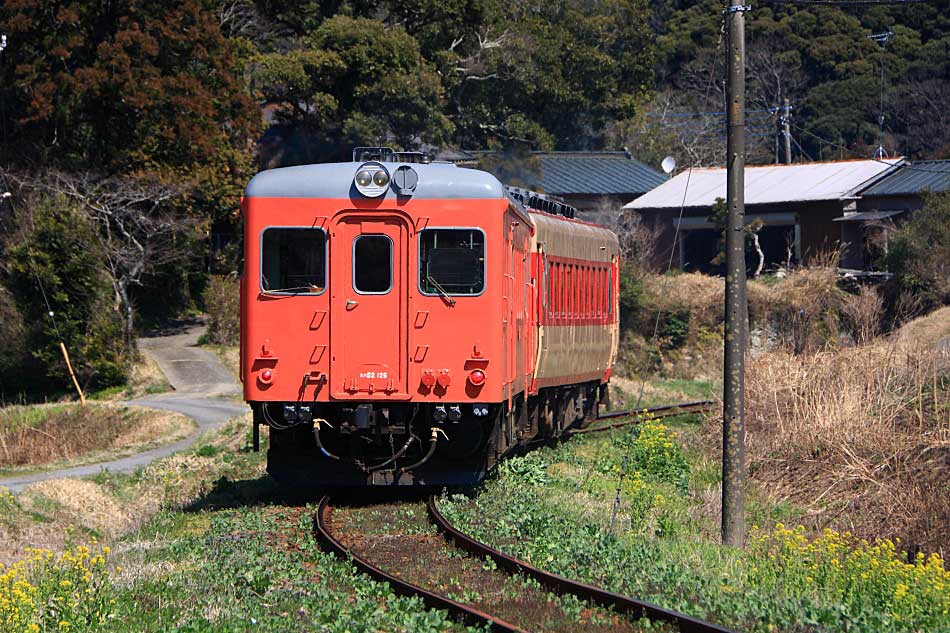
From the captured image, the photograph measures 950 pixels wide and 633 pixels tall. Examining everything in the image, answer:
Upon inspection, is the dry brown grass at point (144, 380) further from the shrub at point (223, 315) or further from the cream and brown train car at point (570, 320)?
the cream and brown train car at point (570, 320)

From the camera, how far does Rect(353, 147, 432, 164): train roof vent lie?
12.6 meters

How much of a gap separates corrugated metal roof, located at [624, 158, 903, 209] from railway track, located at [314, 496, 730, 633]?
96.8 ft

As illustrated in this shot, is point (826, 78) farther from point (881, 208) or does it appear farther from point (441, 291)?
point (441, 291)

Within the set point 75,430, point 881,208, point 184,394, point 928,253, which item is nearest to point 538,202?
point 75,430

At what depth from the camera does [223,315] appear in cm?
3381

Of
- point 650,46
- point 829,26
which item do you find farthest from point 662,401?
point 829,26

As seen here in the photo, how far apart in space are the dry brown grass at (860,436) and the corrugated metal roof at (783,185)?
20995mm

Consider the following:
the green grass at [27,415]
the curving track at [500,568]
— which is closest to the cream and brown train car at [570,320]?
the curving track at [500,568]

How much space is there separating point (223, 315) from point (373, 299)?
22806 mm

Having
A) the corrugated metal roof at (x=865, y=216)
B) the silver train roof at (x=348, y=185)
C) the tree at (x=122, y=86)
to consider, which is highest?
the tree at (x=122, y=86)

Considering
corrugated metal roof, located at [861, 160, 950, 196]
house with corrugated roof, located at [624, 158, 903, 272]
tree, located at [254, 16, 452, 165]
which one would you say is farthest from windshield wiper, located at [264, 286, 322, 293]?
corrugated metal roof, located at [861, 160, 950, 196]

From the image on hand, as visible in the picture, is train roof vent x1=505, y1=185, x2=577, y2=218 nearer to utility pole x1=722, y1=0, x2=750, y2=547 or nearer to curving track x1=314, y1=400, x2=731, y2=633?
utility pole x1=722, y1=0, x2=750, y2=547

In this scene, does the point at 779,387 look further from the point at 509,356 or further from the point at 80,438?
the point at 80,438

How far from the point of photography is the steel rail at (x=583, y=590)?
703cm
